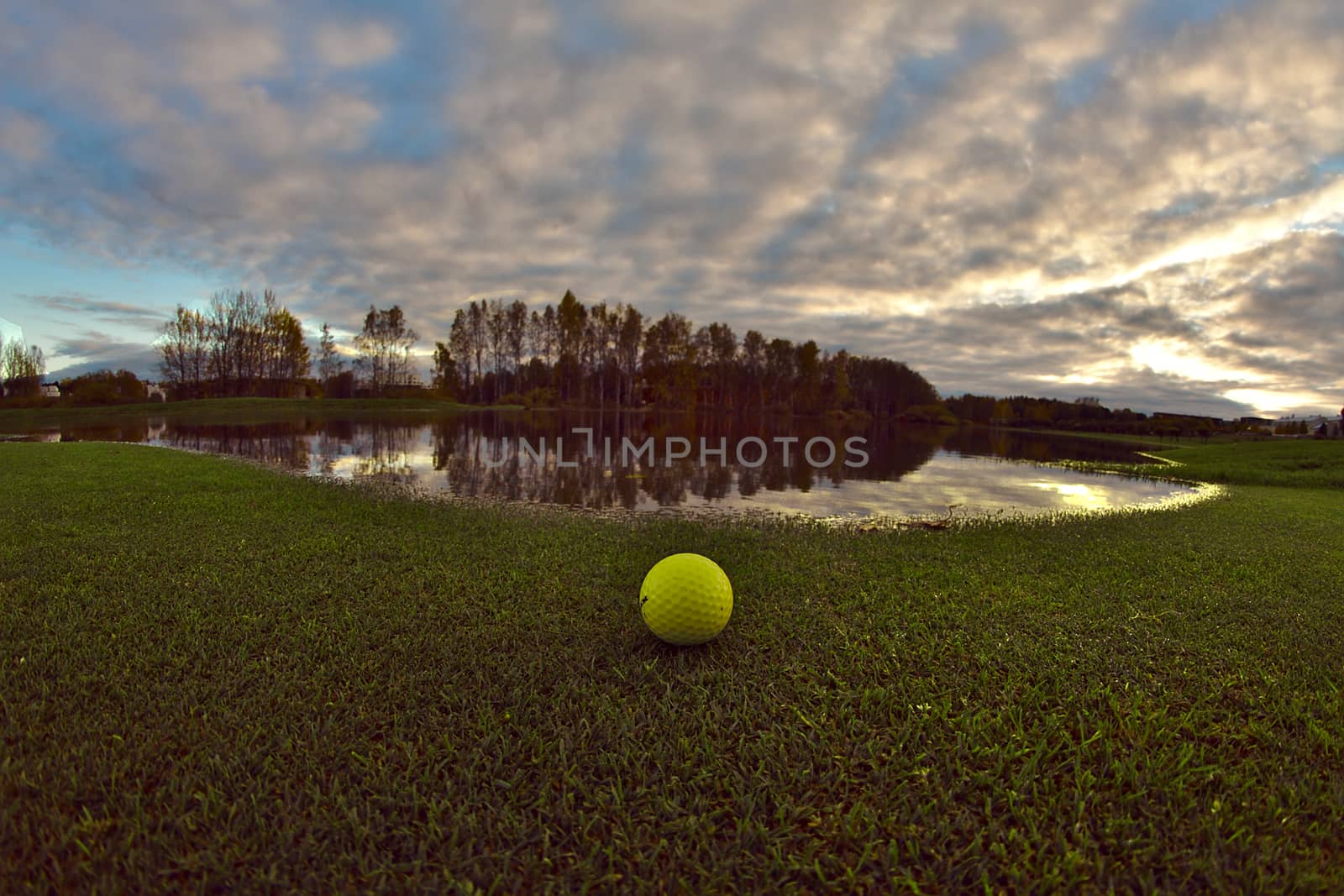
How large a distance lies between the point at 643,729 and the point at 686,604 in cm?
84

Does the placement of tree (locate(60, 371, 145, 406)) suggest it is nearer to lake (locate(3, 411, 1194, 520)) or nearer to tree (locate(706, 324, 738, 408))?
lake (locate(3, 411, 1194, 520))

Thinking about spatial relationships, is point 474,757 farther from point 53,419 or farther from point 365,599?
point 53,419

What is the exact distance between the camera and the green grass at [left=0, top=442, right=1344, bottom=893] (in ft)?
5.97

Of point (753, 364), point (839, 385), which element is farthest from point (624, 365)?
point (839, 385)

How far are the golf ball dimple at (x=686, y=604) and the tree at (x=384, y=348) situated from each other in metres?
69.0

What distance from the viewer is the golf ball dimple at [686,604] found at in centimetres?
321

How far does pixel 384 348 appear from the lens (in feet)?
217

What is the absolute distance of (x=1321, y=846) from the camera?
74.9 inches

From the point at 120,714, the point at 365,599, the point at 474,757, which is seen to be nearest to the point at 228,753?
the point at 120,714

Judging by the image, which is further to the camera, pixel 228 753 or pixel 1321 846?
pixel 228 753

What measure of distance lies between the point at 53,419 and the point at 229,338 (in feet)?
74.9

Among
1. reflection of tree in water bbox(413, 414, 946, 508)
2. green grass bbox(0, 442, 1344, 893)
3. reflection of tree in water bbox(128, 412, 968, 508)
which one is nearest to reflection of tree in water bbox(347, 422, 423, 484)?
reflection of tree in water bbox(128, 412, 968, 508)

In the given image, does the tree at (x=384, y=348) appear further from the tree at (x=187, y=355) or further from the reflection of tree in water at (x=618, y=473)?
the reflection of tree in water at (x=618, y=473)

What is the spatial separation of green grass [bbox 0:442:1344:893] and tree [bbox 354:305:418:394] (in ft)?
219
